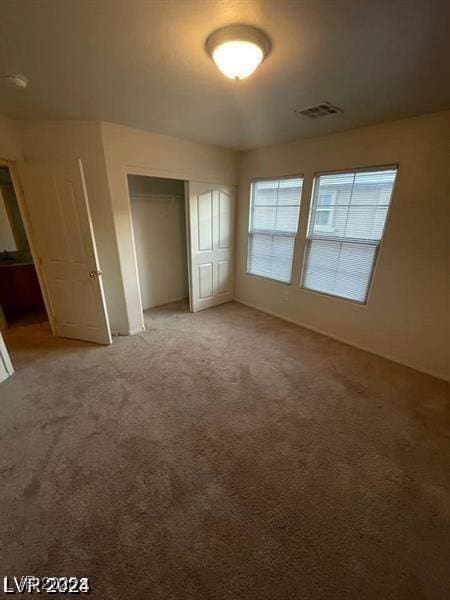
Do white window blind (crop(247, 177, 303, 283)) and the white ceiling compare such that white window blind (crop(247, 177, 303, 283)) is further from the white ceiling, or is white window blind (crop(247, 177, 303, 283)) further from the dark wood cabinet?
the dark wood cabinet

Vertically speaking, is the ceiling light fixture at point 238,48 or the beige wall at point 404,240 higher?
the ceiling light fixture at point 238,48

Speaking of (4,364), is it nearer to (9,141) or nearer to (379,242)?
(9,141)

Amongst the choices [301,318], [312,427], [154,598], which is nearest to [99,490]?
[154,598]

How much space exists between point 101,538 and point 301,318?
3.11m

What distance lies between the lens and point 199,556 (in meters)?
1.20

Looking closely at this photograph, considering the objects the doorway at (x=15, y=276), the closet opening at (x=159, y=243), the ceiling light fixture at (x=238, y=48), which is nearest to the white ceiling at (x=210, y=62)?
the ceiling light fixture at (x=238, y=48)

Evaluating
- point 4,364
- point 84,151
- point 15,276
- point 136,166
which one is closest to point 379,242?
point 136,166

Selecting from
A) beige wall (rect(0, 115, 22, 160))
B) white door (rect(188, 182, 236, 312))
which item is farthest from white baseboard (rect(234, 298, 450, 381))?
beige wall (rect(0, 115, 22, 160))

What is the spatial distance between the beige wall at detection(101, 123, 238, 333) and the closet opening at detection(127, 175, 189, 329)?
631mm

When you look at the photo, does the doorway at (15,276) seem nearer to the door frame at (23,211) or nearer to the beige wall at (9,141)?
the door frame at (23,211)

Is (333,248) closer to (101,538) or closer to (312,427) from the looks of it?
(312,427)

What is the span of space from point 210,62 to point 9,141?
7.47ft

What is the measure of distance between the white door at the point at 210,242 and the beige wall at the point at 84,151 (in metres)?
1.13

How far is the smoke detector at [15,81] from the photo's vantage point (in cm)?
166
